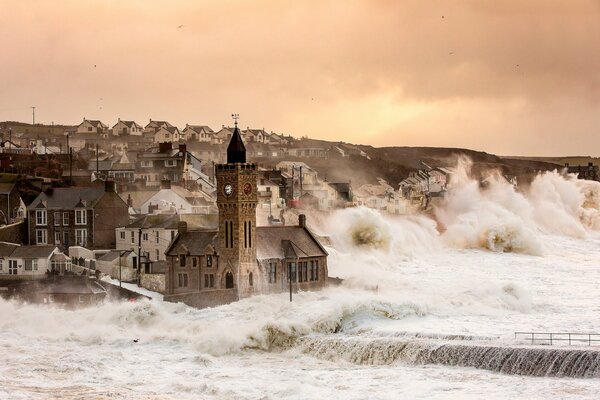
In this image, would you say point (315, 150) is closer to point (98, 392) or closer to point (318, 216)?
point (318, 216)

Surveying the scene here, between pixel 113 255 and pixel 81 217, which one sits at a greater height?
pixel 81 217

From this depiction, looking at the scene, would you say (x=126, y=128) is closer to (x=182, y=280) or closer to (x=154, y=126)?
(x=154, y=126)

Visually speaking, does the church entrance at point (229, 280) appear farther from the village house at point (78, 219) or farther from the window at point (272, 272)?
the village house at point (78, 219)

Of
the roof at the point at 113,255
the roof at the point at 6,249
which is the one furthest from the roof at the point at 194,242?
the roof at the point at 6,249

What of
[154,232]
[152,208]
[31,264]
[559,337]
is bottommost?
[559,337]

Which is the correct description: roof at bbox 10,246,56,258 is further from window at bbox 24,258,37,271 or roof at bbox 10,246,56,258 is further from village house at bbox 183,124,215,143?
village house at bbox 183,124,215,143

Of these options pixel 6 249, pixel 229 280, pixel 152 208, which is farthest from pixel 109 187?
pixel 229 280

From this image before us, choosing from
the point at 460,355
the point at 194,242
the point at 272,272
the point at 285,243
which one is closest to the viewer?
the point at 460,355

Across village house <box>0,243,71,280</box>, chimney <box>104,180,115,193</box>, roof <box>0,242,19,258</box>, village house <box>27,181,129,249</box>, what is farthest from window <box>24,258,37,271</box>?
chimney <box>104,180,115,193</box>
